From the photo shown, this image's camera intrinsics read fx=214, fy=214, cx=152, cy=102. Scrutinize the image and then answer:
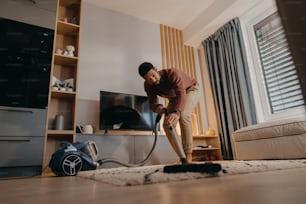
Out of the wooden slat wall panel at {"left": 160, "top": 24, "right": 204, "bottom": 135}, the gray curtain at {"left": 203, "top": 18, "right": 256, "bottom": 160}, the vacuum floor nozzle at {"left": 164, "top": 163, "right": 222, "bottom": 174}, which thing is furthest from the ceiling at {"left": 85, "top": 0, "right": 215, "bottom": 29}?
the vacuum floor nozzle at {"left": 164, "top": 163, "right": 222, "bottom": 174}

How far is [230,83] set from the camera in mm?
3275

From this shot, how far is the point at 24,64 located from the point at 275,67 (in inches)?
125

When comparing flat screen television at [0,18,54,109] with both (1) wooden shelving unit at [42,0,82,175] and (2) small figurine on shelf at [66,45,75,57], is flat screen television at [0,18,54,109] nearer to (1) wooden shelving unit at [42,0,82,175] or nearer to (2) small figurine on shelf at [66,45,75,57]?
(1) wooden shelving unit at [42,0,82,175]

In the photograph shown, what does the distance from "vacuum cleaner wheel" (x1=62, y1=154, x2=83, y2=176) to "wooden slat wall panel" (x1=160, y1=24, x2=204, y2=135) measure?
2353 mm

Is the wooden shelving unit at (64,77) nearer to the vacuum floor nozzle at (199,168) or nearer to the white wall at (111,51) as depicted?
the white wall at (111,51)

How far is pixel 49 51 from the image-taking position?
7.63 ft

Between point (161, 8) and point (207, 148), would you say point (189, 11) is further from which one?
point (207, 148)

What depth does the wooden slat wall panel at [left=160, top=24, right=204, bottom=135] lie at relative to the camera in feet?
12.4

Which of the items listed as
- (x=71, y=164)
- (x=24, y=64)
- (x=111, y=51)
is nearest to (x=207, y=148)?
(x=111, y=51)

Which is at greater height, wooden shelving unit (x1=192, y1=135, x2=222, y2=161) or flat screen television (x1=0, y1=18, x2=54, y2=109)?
flat screen television (x1=0, y1=18, x2=54, y2=109)

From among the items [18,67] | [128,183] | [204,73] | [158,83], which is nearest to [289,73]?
[204,73]

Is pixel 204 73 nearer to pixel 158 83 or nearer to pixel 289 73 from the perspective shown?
pixel 289 73

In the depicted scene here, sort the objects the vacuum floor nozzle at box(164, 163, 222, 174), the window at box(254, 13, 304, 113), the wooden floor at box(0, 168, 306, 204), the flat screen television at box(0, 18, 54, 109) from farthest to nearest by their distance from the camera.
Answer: the window at box(254, 13, 304, 113) → the flat screen television at box(0, 18, 54, 109) → the vacuum floor nozzle at box(164, 163, 222, 174) → the wooden floor at box(0, 168, 306, 204)

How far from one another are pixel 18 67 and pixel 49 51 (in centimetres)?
36
